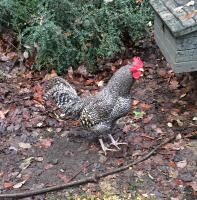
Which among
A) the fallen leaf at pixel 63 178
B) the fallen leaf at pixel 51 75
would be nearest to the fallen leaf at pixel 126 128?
the fallen leaf at pixel 63 178

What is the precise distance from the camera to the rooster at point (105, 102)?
4266 millimetres

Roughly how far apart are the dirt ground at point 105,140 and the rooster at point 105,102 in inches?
16.6

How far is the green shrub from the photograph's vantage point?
640cm

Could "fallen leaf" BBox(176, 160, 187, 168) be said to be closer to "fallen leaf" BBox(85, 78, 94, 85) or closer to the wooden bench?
the wooden bench

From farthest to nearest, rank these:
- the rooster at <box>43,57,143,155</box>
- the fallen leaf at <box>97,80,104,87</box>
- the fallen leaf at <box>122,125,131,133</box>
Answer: the fallen leaf at <box>97,80,104,87</box> < the fallen leaf at <box>122,125,131,133</box> < the rooster at <box>43,57,143,155</box>

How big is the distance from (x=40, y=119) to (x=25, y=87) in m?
1.13

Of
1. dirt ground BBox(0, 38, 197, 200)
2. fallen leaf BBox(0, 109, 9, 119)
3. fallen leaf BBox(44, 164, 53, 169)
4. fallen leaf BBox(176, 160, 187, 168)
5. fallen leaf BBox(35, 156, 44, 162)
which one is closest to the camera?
dirt ground BBox(0, 38, 197, 200)

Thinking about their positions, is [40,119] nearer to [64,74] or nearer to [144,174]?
[64,74]

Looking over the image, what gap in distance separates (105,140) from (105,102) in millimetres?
904

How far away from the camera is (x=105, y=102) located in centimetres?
442

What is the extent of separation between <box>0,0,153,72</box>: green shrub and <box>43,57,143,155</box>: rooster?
184 cm

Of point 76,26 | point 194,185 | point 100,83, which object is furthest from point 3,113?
point 194,185

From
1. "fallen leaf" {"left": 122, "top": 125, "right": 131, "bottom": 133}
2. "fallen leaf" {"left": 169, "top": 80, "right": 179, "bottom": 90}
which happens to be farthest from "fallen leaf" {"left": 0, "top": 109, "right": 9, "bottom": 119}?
"fallen leaf" {"left": 169, "top": 80, "right": 179, "bottom": 90}

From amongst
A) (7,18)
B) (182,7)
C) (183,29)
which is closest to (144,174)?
(183,29)
